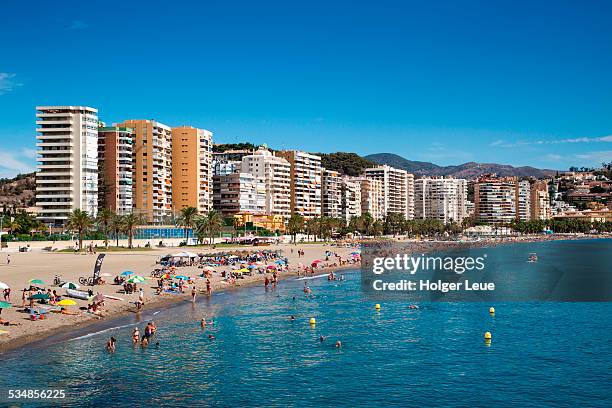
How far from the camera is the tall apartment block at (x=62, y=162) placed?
12838 cm

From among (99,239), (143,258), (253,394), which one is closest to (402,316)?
(253,394)

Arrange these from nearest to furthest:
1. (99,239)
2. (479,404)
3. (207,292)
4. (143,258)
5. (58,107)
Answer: (479,404)
(207,292)
(143,258)
(99,239)
(58,107)

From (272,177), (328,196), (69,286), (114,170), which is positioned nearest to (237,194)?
(272,177)

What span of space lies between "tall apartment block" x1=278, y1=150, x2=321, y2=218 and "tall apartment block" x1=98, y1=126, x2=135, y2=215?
2121 inches

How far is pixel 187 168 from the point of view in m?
152

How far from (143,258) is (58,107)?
6314 cm

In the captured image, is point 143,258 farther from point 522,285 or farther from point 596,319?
point 596,319

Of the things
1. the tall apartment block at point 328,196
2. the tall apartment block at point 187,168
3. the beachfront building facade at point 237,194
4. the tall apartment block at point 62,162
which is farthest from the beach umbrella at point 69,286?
the tall apartment block at point 328,196

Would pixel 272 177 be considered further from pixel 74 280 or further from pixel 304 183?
pixel 74 280

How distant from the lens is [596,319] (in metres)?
46.2

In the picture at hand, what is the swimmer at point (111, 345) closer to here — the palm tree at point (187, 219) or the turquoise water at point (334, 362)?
the turquoise water at point (334, 362)

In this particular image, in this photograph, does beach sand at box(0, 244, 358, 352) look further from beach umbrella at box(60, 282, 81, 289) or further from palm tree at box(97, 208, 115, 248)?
palm tree at box(97, 208, 115, 248)

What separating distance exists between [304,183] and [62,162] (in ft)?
238

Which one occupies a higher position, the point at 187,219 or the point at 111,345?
the point at 187,219
